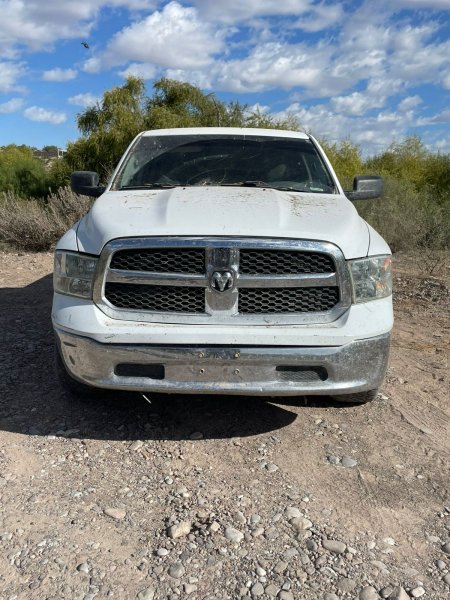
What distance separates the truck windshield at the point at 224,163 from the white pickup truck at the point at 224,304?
4.04ft

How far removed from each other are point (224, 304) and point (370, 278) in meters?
0.84

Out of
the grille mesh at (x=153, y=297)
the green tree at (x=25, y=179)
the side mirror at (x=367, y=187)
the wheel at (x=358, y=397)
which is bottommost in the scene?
the wheel at (x=358, y=397)

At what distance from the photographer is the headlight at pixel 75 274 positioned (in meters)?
3.41

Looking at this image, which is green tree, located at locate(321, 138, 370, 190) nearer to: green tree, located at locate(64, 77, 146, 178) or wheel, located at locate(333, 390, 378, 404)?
green tree, located at locate(64, 77, 146, 178)

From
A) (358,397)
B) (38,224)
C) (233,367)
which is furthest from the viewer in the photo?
(38,224)

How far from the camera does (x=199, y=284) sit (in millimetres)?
3295

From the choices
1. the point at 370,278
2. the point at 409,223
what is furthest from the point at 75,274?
the point at 409,223

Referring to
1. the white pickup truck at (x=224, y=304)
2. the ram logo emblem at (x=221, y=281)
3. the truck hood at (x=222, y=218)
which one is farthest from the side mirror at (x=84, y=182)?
the ram logo emblem at (x=221, y=281)

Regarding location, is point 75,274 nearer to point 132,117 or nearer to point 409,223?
point 409,223

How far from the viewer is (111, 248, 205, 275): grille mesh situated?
3.31m

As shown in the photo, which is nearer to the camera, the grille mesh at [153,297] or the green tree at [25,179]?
the grille mesh at [153,297]

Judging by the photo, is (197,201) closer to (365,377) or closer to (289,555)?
(365,377)

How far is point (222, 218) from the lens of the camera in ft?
11.3

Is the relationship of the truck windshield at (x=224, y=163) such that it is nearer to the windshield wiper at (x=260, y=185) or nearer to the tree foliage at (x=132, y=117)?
the windshield wiper at (x=260, y=185)
